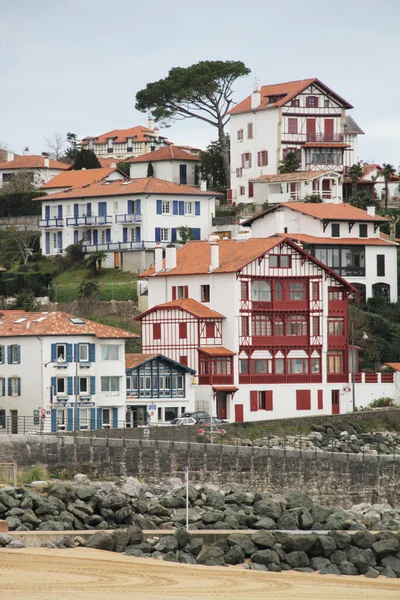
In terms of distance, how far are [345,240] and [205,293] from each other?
51.1 feet

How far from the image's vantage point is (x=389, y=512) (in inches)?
2170

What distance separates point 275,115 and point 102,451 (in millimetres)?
53036

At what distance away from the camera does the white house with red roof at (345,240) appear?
92.8 m

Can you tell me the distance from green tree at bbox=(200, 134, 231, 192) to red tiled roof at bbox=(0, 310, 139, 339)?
4593cm

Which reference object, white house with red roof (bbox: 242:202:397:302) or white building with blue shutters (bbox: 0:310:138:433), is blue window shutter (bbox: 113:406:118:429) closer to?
white building with blue shutters (bbox: 0:310:138:433)

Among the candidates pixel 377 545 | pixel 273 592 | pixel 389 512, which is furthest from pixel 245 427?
pixel 273 592

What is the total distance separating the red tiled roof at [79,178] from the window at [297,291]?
30.6m

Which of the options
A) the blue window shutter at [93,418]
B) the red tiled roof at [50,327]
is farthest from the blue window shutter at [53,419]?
the red tiled roof at [50,327]

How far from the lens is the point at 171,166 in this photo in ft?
377

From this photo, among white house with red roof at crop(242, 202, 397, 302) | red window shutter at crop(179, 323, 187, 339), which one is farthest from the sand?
white house with red roof at crop(242, 202, 397, 302)

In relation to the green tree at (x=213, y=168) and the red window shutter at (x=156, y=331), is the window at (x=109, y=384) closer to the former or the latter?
the red window shutter at (x=156, y=331)

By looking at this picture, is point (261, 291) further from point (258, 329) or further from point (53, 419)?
point (53, 419)

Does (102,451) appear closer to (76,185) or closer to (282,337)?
(282,337)

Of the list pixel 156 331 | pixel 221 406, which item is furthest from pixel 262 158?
pixel 221 406
